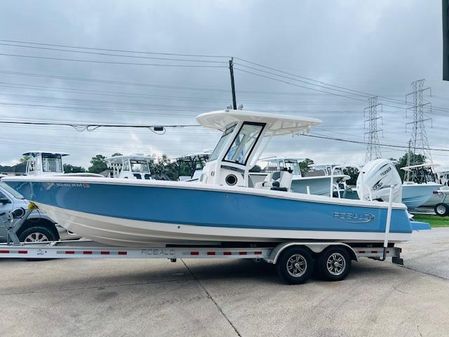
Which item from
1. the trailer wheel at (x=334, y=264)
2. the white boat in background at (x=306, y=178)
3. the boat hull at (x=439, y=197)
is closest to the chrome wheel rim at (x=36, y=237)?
the trailer wheel at (x=334, y=264)

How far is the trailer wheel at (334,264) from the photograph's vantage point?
7.07 m

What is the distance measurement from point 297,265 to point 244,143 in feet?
7.42

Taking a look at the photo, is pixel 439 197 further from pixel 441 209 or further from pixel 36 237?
pixel 36 237

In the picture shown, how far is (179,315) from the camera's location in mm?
5305

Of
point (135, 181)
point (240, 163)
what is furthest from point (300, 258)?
point (135, 181)

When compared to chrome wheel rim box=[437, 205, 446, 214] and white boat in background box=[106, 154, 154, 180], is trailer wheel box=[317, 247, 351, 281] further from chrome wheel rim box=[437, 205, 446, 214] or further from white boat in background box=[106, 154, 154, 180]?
chrome wheel rim box=[437, 205, 446, 214]

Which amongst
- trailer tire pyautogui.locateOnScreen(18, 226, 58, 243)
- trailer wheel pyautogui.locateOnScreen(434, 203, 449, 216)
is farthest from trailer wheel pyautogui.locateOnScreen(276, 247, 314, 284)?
trailer wheel pyautogui.locateOnScreen(434, 203, 449, 216)

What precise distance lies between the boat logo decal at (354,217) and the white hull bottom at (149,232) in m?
0.42

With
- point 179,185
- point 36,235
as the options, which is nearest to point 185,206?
point 179,185

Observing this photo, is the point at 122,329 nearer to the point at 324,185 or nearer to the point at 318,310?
the point at 318,310

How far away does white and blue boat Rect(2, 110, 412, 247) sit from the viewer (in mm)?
5949

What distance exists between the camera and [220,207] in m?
6.30

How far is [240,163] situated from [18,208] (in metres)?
4.46

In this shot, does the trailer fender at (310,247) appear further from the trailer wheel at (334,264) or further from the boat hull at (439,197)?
the boat hull at (439,197)
